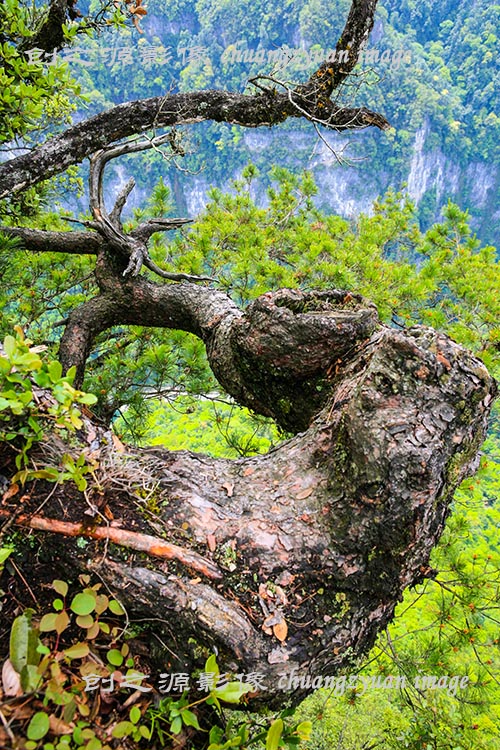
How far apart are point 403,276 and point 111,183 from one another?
4216cm

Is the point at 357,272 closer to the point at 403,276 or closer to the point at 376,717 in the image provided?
the point at 403,276

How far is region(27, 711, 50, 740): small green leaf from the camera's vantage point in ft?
2.20

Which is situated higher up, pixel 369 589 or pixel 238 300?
pixel 369 589

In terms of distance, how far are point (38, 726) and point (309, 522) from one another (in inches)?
26.1

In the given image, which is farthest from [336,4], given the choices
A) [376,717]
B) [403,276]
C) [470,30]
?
[376,717]

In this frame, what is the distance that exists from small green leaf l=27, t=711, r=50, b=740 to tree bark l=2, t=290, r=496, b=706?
0.26m

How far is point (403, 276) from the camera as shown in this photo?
11.3 ft

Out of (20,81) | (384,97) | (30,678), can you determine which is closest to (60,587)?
(30,678)

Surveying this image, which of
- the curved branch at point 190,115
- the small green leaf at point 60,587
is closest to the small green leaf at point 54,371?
the small green leaf at point 60,587

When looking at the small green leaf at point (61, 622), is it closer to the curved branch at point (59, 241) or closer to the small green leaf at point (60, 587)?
the small green leaf at point (60, 587)

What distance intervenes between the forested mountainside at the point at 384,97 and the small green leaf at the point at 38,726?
129 ft

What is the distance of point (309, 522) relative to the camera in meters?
1.11

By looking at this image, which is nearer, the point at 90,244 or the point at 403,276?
the point at 90,244

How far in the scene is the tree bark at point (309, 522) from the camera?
3.13 ft
